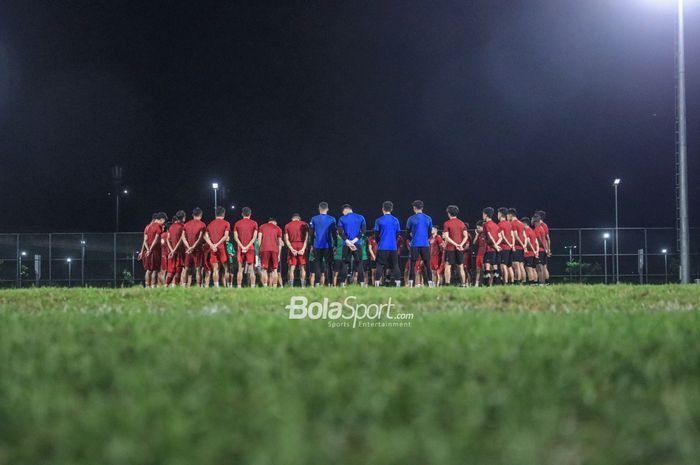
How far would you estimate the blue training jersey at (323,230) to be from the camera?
61.7ft

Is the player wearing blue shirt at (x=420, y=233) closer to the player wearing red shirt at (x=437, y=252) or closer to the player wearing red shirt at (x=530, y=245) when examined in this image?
the player wearing red shirt at (x=530, y=245)

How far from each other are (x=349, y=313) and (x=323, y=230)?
374 inches

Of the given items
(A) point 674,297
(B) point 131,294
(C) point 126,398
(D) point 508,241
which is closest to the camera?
(C) point 126,398

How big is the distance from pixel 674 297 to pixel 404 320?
260 inches

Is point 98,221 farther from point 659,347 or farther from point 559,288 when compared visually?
point 659,347

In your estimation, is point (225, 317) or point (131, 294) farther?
point (131, 294)

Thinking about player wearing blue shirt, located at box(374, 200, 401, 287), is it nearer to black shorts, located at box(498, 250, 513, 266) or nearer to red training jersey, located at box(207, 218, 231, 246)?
black shorts, located at box(498, 250, 513, 266)

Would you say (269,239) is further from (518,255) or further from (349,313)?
(349,313)

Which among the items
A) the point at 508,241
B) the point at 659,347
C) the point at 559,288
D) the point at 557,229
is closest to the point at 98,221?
the point at 557,229

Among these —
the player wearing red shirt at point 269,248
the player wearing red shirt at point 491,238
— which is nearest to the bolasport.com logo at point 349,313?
the player wearing red shirt at point 269,248

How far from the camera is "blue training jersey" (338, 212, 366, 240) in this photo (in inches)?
739

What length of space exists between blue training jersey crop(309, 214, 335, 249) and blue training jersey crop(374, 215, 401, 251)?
4.00ft

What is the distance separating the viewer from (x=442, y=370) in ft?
14.9

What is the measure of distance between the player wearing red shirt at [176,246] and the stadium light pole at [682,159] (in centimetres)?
1300
